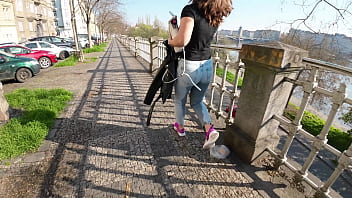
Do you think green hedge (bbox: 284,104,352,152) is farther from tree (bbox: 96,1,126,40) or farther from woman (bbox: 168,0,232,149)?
tree (bbox: 96,1,126,40)

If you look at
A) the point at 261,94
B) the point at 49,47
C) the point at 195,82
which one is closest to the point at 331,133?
the point at 261,94

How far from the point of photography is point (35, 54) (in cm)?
1012

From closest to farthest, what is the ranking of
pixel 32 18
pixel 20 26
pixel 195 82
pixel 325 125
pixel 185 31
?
pixel 325 125, pixel 185 31, pixel 195 82, pixel 20 26, pixel 32 18

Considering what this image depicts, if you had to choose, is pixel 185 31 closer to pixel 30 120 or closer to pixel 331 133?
pixel 30 120

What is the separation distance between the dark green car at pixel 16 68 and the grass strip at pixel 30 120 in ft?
8.61

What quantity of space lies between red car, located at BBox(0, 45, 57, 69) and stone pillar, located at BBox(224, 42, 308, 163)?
1165 cm

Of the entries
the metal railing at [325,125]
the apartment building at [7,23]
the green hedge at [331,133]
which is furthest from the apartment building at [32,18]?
the metal railing at [325,125]

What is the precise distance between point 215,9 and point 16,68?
7.91m

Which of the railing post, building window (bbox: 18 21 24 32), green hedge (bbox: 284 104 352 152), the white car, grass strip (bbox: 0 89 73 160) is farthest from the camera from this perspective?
building window (bbox: 18 21 24 32)

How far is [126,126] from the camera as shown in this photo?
10.8ft

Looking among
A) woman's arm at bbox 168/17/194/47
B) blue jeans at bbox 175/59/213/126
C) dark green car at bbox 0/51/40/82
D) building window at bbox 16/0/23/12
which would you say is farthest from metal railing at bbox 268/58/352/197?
building window at bbox 16/0/23/12

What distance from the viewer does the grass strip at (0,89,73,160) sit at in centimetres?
267

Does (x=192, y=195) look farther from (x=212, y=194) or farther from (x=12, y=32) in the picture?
(x=12, y=32)

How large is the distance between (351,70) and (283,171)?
4.43 feet
